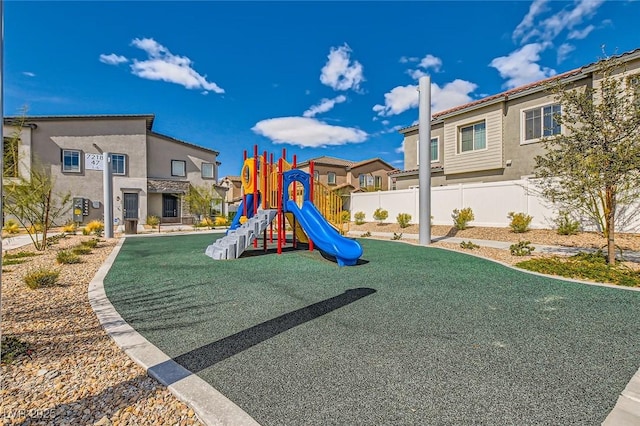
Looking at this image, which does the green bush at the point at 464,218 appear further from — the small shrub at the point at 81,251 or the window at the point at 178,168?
the window at the point at 178,168

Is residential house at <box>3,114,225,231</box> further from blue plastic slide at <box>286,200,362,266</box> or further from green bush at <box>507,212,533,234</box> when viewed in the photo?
green bush at <box>507,212,533,234</box>

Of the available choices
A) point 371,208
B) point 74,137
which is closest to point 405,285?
point 371,208

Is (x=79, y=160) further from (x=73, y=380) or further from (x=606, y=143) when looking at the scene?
(x=606, y=143)

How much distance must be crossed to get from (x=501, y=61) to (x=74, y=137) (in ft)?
90.7

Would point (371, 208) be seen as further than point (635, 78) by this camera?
Yes

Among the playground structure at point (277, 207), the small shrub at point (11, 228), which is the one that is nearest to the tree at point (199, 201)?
the small shrub at point (11, 228)

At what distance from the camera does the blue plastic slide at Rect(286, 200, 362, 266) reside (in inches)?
272

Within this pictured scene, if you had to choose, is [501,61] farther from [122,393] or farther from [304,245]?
[122,393]

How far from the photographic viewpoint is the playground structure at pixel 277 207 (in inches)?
314

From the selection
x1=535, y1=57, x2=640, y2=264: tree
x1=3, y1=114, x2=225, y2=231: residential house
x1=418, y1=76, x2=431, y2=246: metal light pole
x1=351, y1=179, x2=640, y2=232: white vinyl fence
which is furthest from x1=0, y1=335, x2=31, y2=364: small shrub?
x1=3, y1=114, x2=225, y2=231: residential house

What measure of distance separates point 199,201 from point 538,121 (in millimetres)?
21774

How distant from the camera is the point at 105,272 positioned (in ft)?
21.0

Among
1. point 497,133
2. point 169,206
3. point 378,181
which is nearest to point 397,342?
point 497,133

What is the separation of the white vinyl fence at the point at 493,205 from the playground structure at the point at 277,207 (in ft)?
25.6
